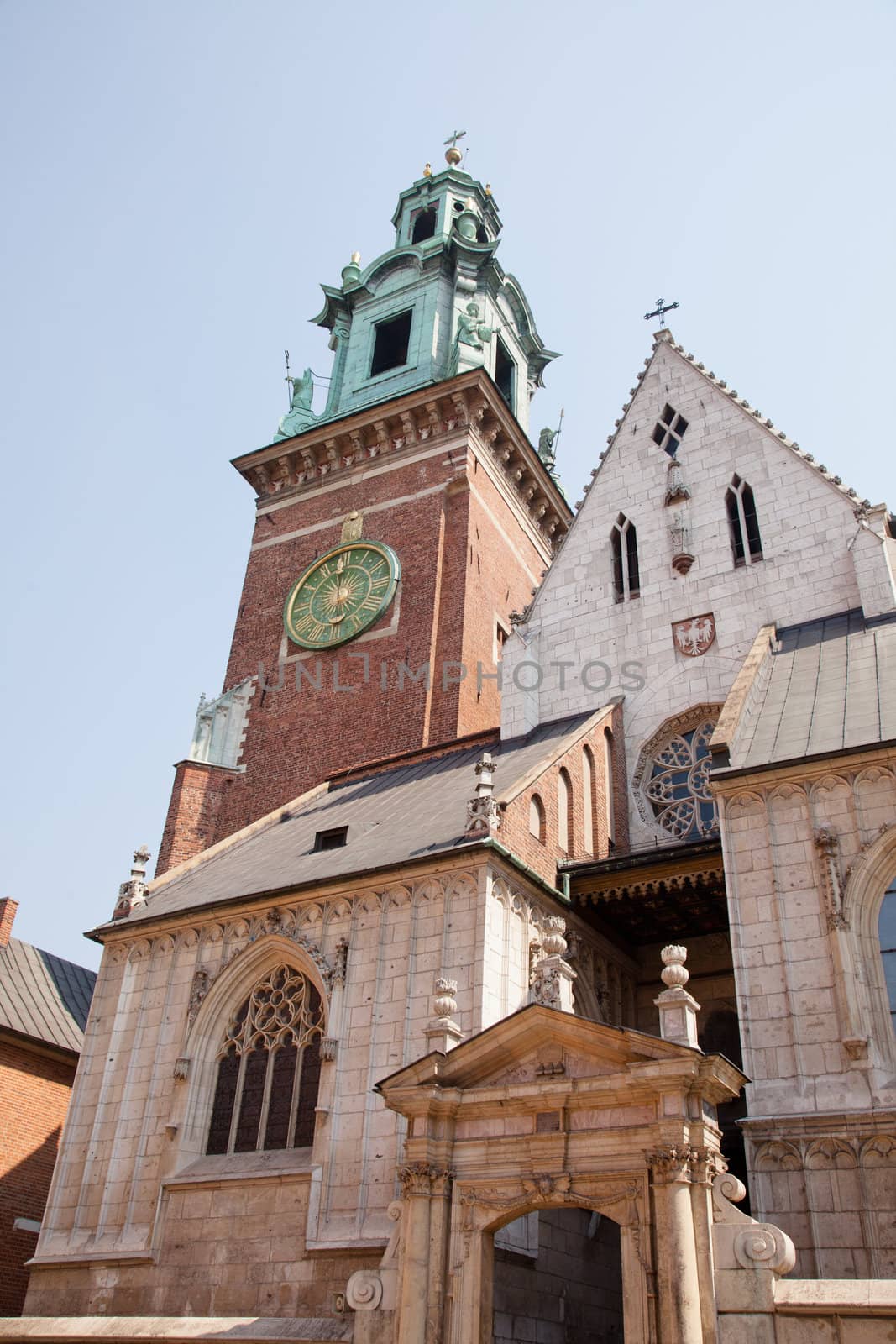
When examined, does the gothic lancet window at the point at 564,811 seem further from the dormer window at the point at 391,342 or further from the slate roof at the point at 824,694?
the dormer window at the point at 391,342

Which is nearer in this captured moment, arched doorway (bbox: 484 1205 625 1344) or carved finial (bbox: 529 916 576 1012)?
carved finial (bbox: 529 916 576 1012)

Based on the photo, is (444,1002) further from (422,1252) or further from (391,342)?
(391,342)

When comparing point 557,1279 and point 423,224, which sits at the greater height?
point 423,224

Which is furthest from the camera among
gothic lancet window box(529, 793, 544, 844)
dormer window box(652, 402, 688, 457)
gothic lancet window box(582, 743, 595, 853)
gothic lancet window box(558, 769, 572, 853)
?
dormer window box(652, 402, 688, 457)

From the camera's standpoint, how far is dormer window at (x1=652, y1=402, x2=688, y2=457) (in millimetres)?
25422

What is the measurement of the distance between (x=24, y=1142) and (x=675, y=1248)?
55.5 feet

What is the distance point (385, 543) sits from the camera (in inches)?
1256

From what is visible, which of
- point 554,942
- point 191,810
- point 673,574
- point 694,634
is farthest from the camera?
point 191,810

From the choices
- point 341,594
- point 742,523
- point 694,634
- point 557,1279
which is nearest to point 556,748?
point 694,634

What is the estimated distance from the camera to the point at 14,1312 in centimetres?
2139

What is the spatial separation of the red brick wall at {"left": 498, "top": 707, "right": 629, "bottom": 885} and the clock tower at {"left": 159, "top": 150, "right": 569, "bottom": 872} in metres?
6.66

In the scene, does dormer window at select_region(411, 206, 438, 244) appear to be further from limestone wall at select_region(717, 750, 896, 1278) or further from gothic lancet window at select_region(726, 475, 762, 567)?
limestone wall at select_region(717, 750, 896, 1278)

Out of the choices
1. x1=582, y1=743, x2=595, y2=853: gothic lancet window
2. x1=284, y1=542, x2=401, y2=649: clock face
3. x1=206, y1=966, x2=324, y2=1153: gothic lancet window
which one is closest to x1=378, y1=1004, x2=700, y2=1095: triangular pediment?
x1=206, y1=966, x2=324, y2=1153: gothic lancet window

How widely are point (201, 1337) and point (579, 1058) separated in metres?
5.25
